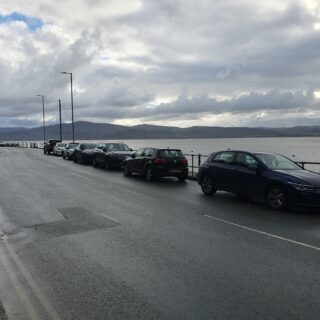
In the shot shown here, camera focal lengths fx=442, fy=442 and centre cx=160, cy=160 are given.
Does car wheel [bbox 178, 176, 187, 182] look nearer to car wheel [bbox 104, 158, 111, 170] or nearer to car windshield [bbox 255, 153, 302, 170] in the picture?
car windshield [bbox 255, 153, 302, 170]

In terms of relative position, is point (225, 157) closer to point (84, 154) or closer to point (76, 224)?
point (76, 224)

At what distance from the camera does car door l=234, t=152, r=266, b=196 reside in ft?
40.1

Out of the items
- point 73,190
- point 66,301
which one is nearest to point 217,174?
point 73,190

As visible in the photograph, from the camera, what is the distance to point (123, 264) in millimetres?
6488

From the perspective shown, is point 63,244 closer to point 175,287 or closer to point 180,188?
point 175,287

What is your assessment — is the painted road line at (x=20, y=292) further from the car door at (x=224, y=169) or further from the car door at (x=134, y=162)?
the car door at (x=134, y=162)

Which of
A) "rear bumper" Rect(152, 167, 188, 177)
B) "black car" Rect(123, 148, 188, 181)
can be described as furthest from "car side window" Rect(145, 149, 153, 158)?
"rear bumper" Rect(152, 167, 188, 177)

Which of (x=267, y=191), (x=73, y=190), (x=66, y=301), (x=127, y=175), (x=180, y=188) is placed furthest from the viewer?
(x=127, y=175)

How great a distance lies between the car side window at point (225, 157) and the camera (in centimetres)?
1386

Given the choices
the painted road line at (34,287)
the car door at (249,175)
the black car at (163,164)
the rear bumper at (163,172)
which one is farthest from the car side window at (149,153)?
the painted road line at (34,287)

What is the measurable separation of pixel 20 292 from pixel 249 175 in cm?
848

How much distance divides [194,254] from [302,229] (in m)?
3.08

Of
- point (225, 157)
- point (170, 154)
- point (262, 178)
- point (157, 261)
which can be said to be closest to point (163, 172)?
point (170, 154)

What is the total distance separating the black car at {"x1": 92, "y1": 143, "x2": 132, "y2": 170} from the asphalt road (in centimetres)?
1370
